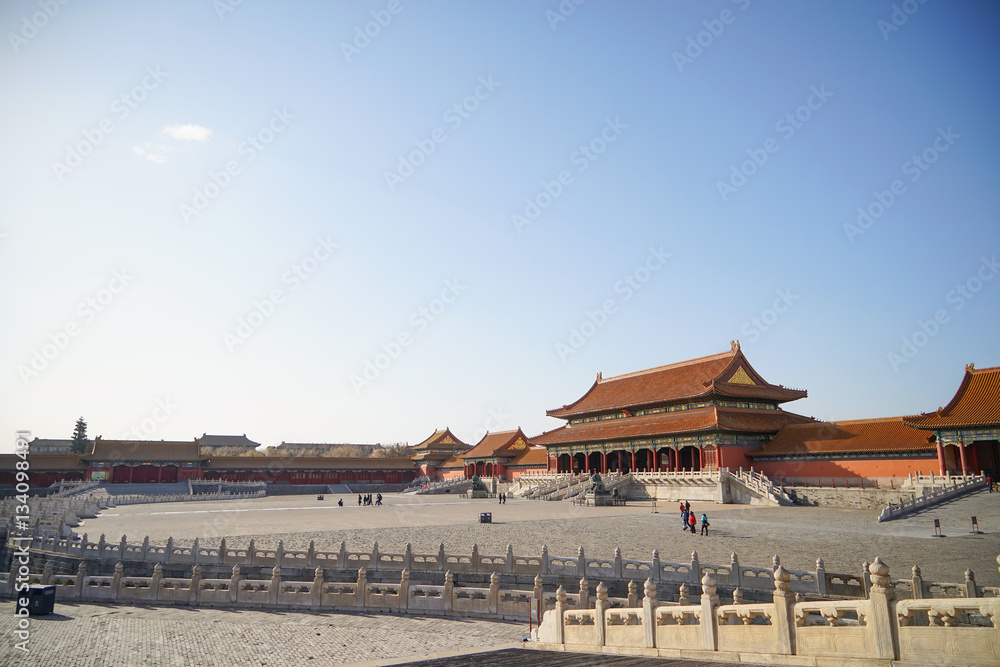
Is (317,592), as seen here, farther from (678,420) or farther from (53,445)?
(53,445)

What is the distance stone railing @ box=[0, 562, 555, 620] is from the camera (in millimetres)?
14469

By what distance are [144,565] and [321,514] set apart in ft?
56.3

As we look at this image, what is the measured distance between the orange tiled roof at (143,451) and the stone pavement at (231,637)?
53.2 metres

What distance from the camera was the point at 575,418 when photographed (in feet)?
194

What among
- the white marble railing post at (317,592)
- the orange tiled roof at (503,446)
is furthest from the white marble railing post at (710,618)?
the orange tiled roof at (503,446)

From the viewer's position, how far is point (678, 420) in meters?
45.5

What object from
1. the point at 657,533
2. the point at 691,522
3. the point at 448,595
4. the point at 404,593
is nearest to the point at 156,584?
the point at 404,593

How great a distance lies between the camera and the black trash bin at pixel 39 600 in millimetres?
14602

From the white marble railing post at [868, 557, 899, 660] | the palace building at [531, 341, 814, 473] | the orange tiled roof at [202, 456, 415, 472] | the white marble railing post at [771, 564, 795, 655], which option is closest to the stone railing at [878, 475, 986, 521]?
the palace building at [531, 341, 814, 473]

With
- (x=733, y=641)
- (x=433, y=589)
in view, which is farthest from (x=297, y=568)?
(x=733, y=641)

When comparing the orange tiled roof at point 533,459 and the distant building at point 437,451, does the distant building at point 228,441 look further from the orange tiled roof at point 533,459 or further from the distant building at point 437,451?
the orange tiled roof at point 533,459

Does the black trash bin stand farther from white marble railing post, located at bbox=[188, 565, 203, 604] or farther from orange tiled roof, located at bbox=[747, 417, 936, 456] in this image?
orange tiled roof, located at bbox=[747, 417, 936, 456]

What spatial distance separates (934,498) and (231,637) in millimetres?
27544

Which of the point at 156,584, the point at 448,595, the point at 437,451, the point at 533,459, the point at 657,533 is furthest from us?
the point at 437,451
